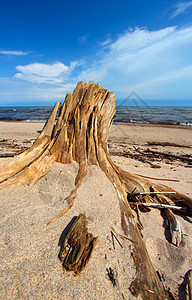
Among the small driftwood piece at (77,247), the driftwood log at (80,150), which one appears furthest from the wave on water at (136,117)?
the small driftwood piece at (77,247)

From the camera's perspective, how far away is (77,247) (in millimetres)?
1719

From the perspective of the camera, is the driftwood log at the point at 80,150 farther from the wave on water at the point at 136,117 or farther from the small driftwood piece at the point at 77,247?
the wave on water at the point at 136,117

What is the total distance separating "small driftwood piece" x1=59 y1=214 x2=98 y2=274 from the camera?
5.24 ft

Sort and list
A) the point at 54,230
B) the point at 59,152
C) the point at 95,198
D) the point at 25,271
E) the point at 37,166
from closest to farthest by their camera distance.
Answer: the point at 25,271 < the point at 54,230 < the point at 95,198 < the point at 37,166 < the point at 59,152

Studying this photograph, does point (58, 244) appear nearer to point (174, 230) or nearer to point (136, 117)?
point (174, 230)

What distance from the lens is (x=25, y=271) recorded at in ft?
4.97

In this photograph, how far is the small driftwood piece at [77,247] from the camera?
5.24 feet

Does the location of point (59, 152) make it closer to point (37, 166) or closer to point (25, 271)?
point (37, 166)

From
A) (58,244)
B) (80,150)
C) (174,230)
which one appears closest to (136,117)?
(80,150)

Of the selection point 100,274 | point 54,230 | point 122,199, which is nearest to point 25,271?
point 54,230

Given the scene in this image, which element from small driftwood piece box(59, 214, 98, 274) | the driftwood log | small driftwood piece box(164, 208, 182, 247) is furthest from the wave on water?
small driftwood piece box(59, 214, 98, 274)

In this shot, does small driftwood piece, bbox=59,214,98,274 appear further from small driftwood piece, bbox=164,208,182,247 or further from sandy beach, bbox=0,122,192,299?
small driftwood piece, bbox=164,208,182,247

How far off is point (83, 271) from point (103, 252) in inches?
11.3

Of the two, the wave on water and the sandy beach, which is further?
the wave on water
